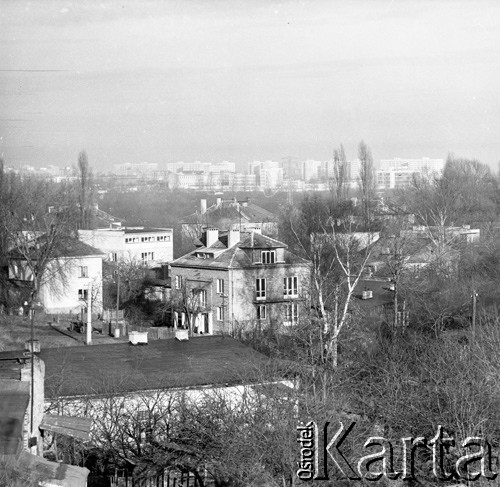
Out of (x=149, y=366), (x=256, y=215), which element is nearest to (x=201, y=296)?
(x=149, y=366)

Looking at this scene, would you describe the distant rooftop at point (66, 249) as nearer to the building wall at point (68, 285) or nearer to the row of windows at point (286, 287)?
the building wall at point (68, 285)

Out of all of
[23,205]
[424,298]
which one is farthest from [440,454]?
[23,205]

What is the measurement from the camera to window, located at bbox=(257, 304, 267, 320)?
1437 centimetres

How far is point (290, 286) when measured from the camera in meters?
14.7

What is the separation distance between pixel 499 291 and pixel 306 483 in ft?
29.4

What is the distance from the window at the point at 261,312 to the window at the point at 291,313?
31 cm

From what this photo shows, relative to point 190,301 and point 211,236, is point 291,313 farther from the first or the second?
point 211,236

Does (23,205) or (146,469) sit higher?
(23,205)

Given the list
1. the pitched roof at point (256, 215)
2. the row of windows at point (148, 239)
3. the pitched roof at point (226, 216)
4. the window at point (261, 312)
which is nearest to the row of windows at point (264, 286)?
the window at point (261, 312)

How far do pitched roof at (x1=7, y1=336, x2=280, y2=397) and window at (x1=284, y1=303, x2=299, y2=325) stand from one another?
5.10 m

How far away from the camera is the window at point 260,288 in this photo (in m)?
14.4

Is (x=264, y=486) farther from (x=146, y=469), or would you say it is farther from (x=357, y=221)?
(x=357, y=221)

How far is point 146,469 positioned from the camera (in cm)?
623

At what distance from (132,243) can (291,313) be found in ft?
26.5
